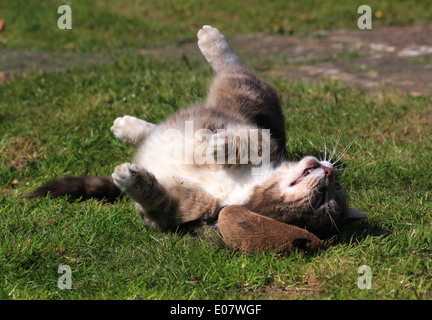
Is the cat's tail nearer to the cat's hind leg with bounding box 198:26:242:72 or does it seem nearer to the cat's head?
the cat's head

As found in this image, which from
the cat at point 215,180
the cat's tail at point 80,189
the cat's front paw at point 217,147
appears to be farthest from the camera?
the cat's tail at point 80,189


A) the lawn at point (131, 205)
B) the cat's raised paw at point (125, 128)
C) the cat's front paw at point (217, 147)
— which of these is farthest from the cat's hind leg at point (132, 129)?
the cat's front paw at point (217, 147)

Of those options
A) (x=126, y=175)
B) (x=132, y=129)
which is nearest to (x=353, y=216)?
(x=126, y=175)

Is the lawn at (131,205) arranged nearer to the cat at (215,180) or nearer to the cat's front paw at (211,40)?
the cat at (215,180)

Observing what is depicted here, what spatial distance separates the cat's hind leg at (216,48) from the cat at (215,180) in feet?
3.03

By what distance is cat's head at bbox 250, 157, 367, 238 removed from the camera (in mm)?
3350

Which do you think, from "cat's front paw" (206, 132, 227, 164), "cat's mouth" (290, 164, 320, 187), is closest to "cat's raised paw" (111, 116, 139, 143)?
"cat's front paw" (206, 132, 227, 164)

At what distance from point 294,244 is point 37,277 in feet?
4.85

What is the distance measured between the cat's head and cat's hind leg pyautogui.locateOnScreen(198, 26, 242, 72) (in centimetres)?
182

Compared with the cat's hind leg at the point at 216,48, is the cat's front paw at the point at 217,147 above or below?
below

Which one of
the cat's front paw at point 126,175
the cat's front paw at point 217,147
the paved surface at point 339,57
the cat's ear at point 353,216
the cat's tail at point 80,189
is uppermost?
the paved surface at point 339,57

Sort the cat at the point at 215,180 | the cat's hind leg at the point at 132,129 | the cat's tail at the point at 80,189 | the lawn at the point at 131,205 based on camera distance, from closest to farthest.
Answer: the lawn at the point at 131,205, the cat at the point at 215,180, the cat's tail at the point at 80,189, the cat's hind leg at the point at 132,129

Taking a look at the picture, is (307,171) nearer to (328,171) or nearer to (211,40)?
(328,171)

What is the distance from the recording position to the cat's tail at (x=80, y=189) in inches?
158
